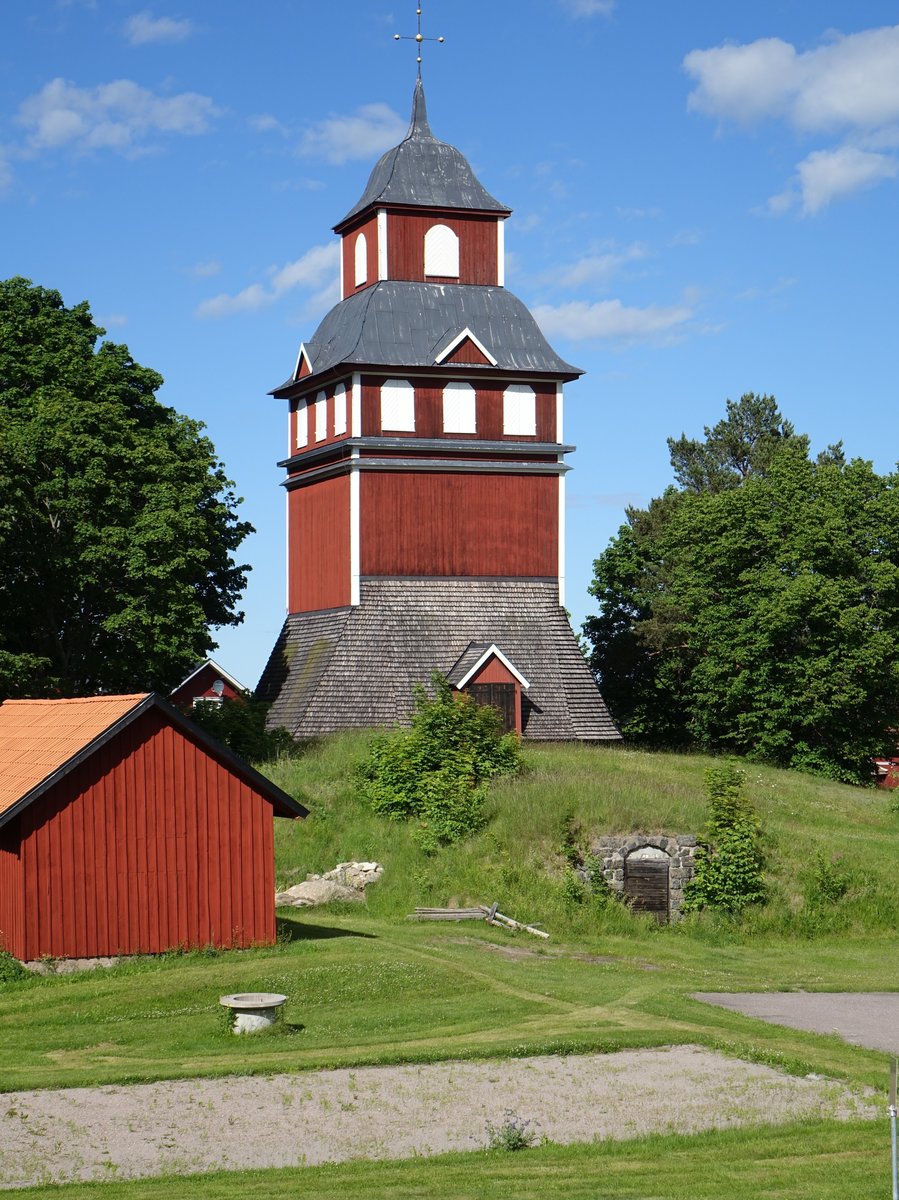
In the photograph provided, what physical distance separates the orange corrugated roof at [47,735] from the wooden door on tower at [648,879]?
1232cm

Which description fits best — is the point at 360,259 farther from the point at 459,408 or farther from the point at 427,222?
the point at 459,408

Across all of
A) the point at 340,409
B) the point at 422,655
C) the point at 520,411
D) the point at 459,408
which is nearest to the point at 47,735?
the point at 422,655

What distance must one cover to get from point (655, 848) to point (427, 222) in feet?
76.1

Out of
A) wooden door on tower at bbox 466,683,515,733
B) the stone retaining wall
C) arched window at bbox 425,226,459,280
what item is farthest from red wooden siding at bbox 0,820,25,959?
arched window at bbox 425,226,459,280

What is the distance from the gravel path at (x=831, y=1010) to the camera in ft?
81.8

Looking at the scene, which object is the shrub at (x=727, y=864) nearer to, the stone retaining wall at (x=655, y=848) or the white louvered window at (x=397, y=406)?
the stone retaining wall at (x=655, y=848)

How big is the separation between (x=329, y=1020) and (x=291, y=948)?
4.79m

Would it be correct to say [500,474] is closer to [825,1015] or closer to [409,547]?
[409,547]

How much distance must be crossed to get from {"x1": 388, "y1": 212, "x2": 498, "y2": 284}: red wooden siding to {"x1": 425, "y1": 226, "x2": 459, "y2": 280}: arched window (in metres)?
0.12

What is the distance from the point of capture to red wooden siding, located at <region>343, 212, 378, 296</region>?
5222 cm

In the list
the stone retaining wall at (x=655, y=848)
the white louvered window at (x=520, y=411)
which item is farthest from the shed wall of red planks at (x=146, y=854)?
the white louvered window at (x=520, y=411)

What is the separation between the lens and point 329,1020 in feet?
81.7

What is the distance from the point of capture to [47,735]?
30.1 m

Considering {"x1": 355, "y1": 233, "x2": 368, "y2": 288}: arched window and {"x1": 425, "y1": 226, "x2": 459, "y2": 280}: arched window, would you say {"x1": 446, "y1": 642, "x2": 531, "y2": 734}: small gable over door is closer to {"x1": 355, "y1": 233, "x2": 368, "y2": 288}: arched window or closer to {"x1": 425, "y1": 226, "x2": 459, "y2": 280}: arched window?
{"x1": 425, "y1": 226, "x2": 459, "y2": 280}: arched window
